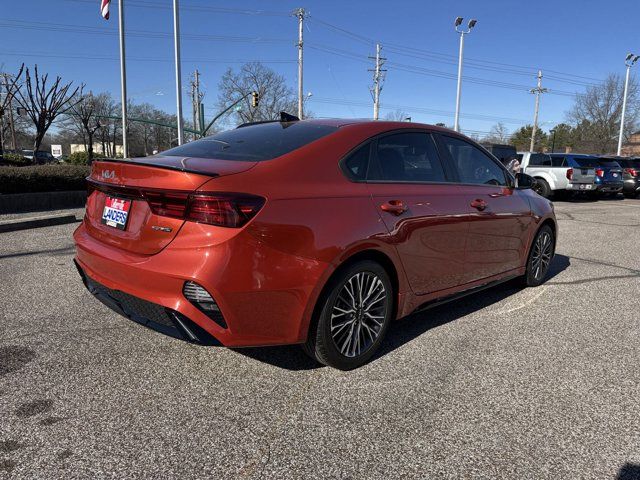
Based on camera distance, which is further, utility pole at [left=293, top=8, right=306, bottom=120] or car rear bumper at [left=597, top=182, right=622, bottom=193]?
utility pole at [left=293, top=8, right=306, bottom=120]

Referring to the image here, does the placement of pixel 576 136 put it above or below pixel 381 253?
above

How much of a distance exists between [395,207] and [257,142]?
1.04m

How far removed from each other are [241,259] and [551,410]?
1.97 m

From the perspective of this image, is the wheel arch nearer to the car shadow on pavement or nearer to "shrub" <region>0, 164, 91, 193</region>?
the car shadow on pavement

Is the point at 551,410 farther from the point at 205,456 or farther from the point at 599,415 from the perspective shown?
the point at 205,456

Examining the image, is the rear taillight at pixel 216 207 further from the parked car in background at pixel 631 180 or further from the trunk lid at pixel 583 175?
the parked car in background at pixel 631 180

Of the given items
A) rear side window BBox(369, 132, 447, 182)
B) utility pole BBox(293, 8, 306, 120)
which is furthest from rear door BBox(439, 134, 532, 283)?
utility pole BBox(293, 8, 306, 120)

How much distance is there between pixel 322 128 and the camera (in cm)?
346

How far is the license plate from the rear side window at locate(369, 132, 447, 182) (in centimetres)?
157

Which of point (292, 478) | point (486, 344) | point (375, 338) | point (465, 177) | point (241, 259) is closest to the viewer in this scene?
point (292, 478)

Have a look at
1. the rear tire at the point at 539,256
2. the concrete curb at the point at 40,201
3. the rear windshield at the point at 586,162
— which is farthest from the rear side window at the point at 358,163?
the rear windshield at the point at 586,162

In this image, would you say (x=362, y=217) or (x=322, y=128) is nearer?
(x=362, y=217)

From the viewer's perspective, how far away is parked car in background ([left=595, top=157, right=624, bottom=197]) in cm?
1772

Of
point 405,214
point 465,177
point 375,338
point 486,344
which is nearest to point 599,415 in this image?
point 486,344
